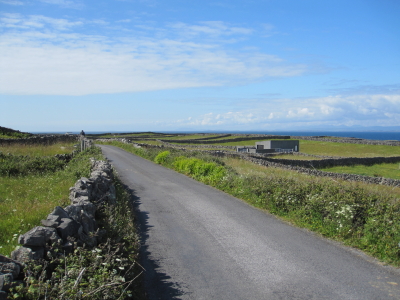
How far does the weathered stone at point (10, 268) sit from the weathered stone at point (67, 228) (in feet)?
4.46

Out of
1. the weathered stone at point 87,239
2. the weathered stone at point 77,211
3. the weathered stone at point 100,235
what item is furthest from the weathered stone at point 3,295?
the weathered stone at point 100,235

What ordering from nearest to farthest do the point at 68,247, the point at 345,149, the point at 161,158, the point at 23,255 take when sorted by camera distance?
the point at 23,255, the point at 68,247, the point at 161,158, the point at 345,149

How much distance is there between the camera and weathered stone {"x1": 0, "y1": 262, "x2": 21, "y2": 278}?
474 cm

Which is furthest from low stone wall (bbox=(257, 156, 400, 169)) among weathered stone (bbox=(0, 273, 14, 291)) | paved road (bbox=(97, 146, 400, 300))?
weathered stone (bbox=(0, 273, 14, 291))

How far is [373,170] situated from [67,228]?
122 ft

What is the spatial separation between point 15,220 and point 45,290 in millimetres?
3679

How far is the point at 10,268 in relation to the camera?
15.9 ft

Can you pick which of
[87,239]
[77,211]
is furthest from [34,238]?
[77,211]

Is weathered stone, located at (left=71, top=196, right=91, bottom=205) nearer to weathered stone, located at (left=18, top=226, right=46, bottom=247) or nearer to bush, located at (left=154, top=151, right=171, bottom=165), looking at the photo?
weathered stone, located at (left=18, top=226, right=46, bottom=247)

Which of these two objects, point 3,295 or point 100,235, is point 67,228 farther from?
point 3,295

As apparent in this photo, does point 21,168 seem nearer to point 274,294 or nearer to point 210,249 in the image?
point 210,249

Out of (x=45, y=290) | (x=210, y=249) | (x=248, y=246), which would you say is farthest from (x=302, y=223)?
(x=45, y=290)

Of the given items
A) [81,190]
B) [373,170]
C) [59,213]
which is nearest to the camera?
[59,213]

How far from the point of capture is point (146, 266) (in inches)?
322
